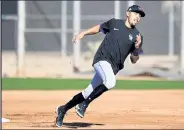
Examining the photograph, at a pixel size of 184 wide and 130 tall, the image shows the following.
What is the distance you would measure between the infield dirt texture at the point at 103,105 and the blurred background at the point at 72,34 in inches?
138

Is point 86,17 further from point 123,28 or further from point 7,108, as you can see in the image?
point 123,28

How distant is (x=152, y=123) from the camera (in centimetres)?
1005

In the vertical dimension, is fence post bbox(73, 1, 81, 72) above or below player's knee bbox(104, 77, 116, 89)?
above

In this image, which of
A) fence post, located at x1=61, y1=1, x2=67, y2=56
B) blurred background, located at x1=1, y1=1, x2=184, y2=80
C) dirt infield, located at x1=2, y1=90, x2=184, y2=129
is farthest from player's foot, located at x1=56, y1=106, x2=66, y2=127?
fence post, located at x1=61, y1=1, x2=67, y2=56

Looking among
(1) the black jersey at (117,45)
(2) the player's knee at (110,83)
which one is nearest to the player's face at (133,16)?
(1) the black jersey at (117,45)

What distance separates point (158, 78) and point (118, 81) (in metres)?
2.00

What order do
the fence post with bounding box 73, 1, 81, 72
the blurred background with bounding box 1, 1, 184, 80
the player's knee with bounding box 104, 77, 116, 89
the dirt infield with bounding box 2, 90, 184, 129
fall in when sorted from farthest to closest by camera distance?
the blurred background with bounding box 1, 1, 184, 80 < the fence post with bounding box 73, 1, 81, 72 < the dirt infield with bounding box 2, 90, 184, 129 < the player's knee with bounding box 104, 77, 116, 89

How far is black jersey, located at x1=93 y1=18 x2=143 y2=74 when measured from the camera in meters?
9.15

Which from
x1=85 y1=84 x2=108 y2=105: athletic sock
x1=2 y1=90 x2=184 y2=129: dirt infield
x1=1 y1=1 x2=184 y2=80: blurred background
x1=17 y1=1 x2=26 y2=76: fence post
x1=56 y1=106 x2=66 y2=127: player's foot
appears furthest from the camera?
x1=1 y1=1 x2=184 y2=80: blurred background

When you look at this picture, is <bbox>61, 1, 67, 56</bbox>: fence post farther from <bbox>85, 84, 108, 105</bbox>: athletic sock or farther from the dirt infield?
<bbox>85, 84, 108, 105</bbox>: athletic sock

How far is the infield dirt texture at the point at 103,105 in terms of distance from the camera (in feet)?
32.7

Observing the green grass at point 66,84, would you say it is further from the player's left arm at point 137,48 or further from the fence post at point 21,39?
the player's left arm at point 137,48

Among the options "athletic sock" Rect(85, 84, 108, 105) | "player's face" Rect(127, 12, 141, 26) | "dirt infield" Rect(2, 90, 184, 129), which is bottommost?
"dirt infield" Rect(2, 90, 184, 129)

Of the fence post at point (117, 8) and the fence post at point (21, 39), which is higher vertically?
the fence post at point (117, 8)
